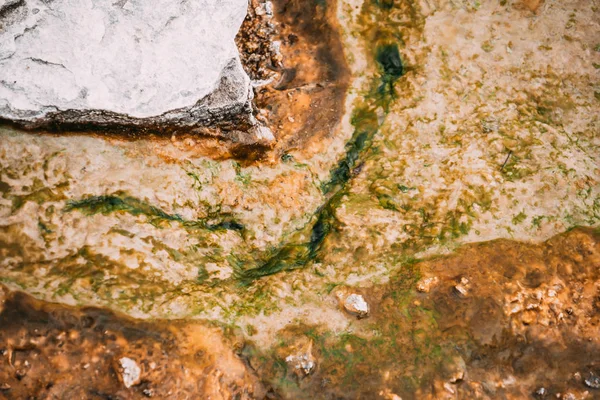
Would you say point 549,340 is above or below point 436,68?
below

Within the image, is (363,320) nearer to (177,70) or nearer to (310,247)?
(310,247)

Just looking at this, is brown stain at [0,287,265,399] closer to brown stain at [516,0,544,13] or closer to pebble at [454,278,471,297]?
pebble at [454,278,471,297]

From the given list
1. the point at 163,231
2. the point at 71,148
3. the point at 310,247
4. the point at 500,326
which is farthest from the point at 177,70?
the point at 500,326

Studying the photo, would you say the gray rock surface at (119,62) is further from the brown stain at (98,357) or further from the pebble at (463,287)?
the pebble at (463,287)

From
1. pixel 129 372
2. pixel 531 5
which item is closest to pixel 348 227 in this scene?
pixel 129 372

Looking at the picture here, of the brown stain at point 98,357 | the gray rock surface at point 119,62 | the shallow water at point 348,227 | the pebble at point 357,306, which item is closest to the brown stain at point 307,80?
the shallow water at point 348,227

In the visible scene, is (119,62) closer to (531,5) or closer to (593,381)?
(531,5)

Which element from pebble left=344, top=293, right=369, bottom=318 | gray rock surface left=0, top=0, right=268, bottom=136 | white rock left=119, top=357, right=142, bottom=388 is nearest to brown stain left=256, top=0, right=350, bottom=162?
gray rock surface left=0, top=0, right=268, bottom=136
